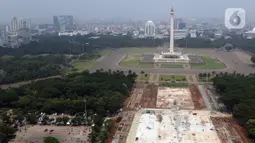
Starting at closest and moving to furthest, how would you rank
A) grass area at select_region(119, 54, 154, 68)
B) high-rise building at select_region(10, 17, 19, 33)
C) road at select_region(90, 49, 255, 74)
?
road at select_region(90, 49, 255, 74)
grass area at select_region(119, 54, 154, 68)
high-rise building at select_region(10, 17, 19, 33)

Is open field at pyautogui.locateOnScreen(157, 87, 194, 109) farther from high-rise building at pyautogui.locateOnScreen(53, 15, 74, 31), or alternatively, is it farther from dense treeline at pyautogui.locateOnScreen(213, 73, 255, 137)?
high-rise building at pyautogui.locateOnScreen(53, 15, 74, 31)

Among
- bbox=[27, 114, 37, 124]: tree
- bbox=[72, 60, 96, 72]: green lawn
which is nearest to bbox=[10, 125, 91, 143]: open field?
bbox=[27, 114, 37, 124]: tree

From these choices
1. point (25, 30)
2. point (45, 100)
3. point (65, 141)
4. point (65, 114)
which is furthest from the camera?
point (25, 30)

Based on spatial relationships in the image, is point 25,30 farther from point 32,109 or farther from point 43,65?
point 32,109

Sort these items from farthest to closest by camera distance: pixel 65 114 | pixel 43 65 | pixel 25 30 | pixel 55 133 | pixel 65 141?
pixel 25 30
pixel 43 65
pixel 65 114
pixel 55 133
pixel 65 141

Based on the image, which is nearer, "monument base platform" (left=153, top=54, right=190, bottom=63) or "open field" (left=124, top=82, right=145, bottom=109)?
"open field" (left=124, top=82, right=145, bottom=109)

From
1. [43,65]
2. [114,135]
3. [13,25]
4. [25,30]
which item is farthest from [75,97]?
[13,25]
